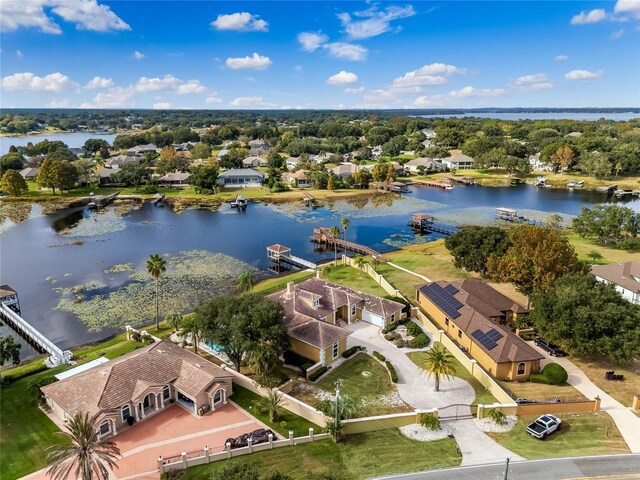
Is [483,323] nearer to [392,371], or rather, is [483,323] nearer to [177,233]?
[392,371]

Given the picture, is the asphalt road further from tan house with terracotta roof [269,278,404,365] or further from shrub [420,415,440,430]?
tan house with terracotta roof [269,278,404,365]

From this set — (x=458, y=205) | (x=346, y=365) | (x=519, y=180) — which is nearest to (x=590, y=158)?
(x=519, y=180)

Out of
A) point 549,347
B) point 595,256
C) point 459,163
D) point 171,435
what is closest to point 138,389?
point 171,435

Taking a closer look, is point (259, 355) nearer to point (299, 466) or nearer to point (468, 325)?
point (299, 466)

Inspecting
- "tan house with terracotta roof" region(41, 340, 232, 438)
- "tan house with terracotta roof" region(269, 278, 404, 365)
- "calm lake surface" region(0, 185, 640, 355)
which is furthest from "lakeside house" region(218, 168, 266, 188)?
"tan house with terracotta roof" region(41, 340, 232, 438)

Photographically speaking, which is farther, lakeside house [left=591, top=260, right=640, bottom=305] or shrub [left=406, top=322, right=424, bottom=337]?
lakeside house [left=591, top=260, right=640, bottom=305]

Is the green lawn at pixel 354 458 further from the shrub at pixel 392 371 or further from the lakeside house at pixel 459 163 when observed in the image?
the lakeside house at pixel 459 163

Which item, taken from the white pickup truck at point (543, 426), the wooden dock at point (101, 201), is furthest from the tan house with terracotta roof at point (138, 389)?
the wooden dock at point (101, 201)
